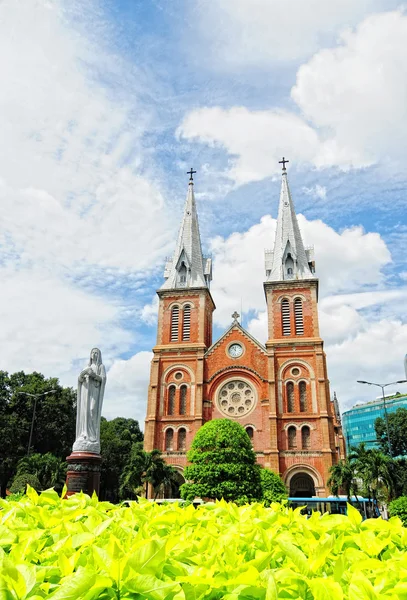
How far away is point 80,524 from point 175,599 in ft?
4.09

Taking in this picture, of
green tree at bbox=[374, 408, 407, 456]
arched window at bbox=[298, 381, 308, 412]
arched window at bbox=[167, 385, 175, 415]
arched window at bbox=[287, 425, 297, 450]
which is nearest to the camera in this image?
arched window at bbox=[287, 425, 297, 450]

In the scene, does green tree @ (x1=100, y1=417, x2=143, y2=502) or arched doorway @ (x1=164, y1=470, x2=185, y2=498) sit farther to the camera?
green tree @ (x1=100, y1=417, x2=143, y2=502)

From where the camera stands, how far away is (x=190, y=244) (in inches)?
1658

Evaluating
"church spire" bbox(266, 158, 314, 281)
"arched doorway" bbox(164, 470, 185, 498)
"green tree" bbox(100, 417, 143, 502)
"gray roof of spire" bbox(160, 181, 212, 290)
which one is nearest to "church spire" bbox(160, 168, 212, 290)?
"gray roof of spire" bbox(160, 181, 212, 290)

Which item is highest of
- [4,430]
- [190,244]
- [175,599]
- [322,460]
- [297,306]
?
[190,244]

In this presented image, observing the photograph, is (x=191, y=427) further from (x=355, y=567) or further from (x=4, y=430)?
(x=355, y=567)

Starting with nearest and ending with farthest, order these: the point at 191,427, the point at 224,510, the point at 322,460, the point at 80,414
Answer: the point at 224,510 < the point at 80,414 < the point at 322,460 < the point at 191,427

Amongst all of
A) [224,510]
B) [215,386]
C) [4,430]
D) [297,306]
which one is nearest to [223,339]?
[215,386]

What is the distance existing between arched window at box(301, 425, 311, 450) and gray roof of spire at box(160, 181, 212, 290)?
14.4m

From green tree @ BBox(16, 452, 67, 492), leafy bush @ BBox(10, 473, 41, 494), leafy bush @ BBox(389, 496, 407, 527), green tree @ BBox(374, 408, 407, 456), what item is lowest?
leafy bush @ BBox(389, 496, 407, 527)

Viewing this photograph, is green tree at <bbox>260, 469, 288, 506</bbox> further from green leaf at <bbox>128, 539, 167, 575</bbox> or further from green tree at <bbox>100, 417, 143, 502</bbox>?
green leaf at <bbox>128, 539, 167, 575</bbox>

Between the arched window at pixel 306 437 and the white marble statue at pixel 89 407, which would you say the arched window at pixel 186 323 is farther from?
the white marble statue at pixel 89 407

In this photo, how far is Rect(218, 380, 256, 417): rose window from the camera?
34.5m

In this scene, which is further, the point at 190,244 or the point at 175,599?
Result: the point at 190,244
